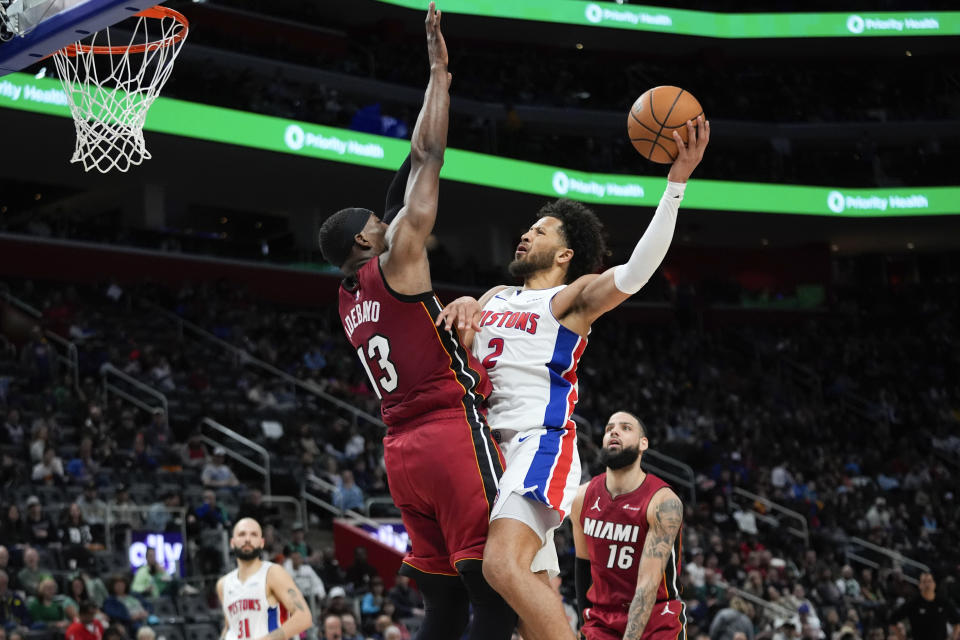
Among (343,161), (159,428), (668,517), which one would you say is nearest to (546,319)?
(668,517)

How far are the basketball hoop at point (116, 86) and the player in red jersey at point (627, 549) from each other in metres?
3.34

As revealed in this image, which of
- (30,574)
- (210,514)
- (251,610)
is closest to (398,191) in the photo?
(251,610)

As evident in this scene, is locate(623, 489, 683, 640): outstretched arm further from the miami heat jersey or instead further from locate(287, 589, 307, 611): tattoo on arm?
locate(287, 589, 307, 611): tattoo on arm

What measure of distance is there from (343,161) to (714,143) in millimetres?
11494

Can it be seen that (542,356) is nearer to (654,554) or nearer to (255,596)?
(654,554)

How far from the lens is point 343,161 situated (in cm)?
2217

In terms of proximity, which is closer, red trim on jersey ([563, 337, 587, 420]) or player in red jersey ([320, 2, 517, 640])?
player in red jersey ([320, 2, 517, 640])

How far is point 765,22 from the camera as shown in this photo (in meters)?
29.1

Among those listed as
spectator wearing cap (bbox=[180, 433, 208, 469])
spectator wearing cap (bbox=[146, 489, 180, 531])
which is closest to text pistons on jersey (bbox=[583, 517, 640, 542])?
spectator wearing cap (bbox=[146, 489, 180, 531])

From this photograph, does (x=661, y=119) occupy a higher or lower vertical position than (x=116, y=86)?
lower

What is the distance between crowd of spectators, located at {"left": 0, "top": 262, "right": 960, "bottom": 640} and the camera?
1291 centimetres

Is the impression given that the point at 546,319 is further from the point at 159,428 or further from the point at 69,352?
the point at 69,352

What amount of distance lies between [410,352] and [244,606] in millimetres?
3223

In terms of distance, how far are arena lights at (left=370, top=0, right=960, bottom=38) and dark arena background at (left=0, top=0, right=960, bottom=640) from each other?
88mm
